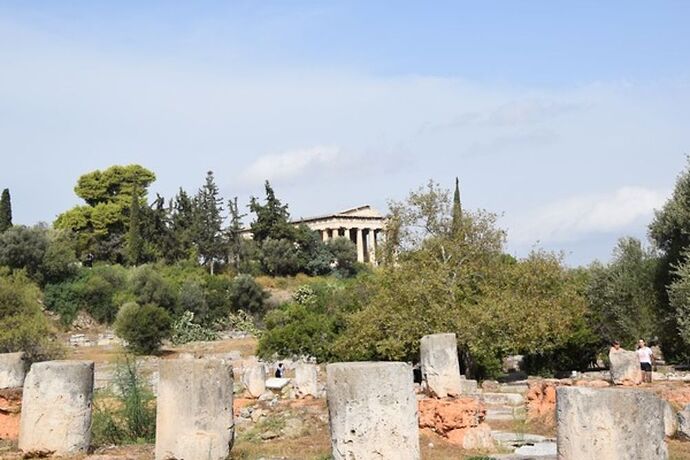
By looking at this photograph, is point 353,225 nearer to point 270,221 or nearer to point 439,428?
point 270,221

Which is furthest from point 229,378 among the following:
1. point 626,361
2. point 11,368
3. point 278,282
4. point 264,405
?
point 278,282

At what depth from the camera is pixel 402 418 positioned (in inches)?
354

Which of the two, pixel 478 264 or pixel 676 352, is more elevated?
pixel 478 264

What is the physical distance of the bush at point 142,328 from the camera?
1535 inches

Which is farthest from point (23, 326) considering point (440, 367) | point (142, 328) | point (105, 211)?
point (105, 211)

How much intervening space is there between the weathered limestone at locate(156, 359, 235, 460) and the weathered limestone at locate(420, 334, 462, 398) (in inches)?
295

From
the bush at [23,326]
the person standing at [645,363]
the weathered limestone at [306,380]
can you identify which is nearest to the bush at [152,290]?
the bush at [23,326]

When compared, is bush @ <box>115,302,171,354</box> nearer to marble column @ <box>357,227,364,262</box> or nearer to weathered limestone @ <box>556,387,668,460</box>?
weathered limestone @ <box>556,387,668,460</box>

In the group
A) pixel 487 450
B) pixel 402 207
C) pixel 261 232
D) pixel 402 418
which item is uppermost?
pixel 261 232

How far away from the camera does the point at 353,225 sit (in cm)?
8150

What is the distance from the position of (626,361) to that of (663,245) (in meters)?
11.8

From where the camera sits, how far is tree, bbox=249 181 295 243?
63.9m

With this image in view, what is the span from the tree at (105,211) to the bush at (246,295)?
13244mm

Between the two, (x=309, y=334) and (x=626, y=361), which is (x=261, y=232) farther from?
(x=626, y=361)
